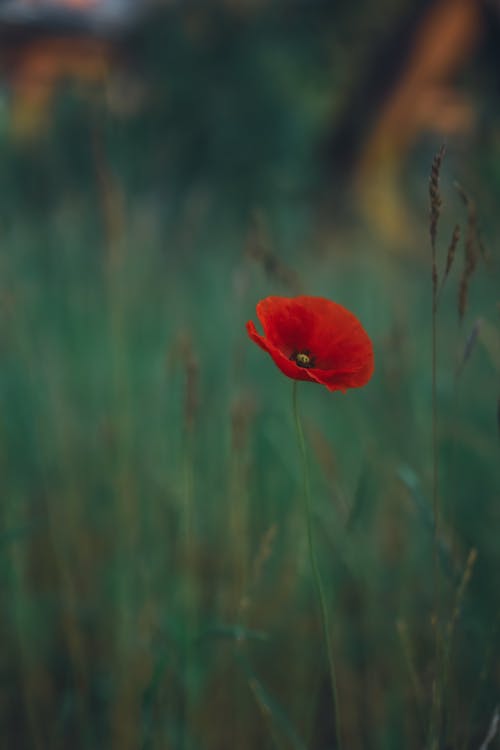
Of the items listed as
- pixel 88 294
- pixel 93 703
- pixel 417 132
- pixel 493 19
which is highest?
pixel 493 19

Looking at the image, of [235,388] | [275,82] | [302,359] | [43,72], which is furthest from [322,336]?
[43,72]

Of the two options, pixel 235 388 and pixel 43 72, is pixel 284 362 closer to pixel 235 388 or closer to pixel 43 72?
pixel 235 388

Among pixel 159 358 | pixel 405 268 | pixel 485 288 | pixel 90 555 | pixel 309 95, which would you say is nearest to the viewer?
pixel 90 555

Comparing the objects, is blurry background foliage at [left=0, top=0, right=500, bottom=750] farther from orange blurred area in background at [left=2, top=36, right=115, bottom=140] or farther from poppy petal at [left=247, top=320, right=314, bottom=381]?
poppy petal at [left=247, top=320, right=314, bottom=381]

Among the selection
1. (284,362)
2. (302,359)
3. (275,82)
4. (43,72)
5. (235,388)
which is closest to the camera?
(284,362)

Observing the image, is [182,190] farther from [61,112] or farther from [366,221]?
[366,221]

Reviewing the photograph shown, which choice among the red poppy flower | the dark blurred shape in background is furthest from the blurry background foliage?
the red poppy flower

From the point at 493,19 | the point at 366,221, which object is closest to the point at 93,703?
the point at 366,221
